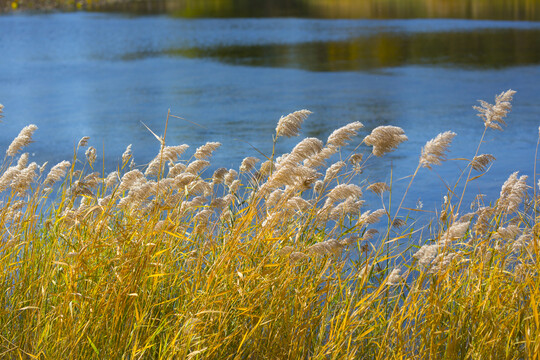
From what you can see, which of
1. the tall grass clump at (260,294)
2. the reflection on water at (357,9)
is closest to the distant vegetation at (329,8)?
the reflection on water at (357,9)

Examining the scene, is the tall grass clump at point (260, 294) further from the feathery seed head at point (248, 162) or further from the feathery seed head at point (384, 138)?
the feathery seed head at point (248, 162)

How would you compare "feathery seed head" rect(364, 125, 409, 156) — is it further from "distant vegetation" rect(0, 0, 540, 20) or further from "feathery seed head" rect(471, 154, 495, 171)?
"distant vegetation" rect(0, 0, 540, 20)

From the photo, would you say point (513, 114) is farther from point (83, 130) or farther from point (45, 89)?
point (45, 89)

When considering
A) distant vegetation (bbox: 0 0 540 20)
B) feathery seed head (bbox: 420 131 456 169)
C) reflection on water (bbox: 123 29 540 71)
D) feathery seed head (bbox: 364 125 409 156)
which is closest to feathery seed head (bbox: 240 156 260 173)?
feathery seed head (bbox: 364 125 409 156)

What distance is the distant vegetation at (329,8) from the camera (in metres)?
25.8

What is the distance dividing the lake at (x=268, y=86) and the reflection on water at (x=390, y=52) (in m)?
0.04

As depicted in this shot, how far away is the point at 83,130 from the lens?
8.51 m

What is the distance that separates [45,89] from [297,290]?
9742mm

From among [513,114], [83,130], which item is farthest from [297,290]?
[513,114]

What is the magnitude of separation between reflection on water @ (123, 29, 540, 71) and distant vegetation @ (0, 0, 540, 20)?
6378 millimetres

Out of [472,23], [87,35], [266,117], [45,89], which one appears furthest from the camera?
[472,23]

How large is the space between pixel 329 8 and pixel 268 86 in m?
20.1

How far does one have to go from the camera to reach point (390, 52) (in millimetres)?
15586

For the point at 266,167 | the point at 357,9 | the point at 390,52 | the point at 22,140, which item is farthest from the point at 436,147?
the point at 357,9
